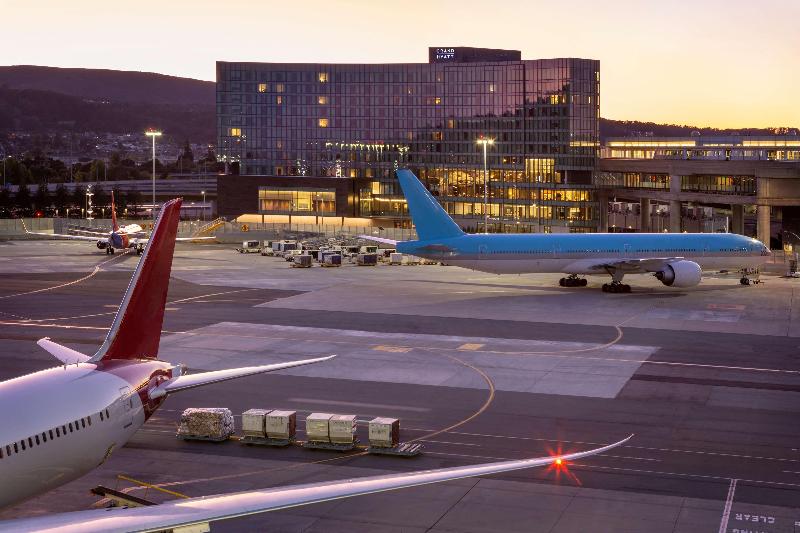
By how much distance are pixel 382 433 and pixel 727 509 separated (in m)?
11.6

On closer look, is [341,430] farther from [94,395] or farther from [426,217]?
[426,217]

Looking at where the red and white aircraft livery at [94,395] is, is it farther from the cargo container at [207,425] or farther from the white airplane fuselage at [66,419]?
the cargo container at [207,425]

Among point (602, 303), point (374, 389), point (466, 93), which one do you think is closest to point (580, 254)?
point (602, 303)

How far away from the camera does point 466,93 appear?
19550 centimetres

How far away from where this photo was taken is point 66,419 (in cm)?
2370

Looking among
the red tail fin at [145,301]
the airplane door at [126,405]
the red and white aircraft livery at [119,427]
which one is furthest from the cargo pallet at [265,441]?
the airplane door at [126,405]

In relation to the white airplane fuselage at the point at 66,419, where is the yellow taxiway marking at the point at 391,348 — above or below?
below

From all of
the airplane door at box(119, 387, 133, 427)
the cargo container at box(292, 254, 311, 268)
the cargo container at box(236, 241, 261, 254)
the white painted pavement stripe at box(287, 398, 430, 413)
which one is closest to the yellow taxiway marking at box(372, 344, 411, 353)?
the white painted pavement stripe at box(287, 398, 430, 413)

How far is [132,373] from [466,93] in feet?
570

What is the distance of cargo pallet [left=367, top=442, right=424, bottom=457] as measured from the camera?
33.3m

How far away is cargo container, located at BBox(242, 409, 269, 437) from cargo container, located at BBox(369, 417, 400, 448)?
4.04 meters

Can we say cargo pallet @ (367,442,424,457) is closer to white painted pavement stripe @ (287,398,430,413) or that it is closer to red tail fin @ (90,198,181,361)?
white painted pavement stripe @ (287,398,430,413)

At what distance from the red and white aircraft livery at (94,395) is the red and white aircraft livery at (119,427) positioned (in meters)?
0.03

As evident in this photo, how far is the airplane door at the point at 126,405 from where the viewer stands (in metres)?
25.9
